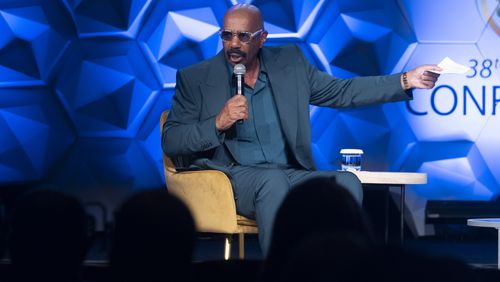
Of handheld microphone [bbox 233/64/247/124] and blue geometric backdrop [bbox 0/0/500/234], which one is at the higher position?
blue geometric backdrop [bbox 0/0/500/234]

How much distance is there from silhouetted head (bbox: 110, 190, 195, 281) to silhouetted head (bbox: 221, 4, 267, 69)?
89.1 inches

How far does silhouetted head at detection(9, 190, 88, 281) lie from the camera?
933mm

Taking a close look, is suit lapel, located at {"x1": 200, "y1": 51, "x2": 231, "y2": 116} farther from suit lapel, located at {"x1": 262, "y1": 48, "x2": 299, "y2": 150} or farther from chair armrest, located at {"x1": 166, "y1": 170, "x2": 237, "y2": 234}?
chair armrest, located at {"x1": 166, "y1": 170, "x2": 237, "y2": 234}

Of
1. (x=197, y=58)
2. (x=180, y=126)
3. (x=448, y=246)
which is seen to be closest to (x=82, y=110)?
(x=197, y=58)

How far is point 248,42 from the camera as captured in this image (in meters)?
3.14

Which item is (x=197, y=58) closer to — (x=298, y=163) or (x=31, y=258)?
(x=298, y=163)

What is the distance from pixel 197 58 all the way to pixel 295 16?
64 centimetres

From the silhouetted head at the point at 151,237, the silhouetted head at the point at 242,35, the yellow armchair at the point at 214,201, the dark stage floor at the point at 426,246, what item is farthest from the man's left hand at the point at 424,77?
the silhouetted head at the point at 151,237

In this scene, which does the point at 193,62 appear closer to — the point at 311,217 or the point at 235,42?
the point at 235,42

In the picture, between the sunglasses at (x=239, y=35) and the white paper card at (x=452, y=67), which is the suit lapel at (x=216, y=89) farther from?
the white paper card at (x=452, y=67)

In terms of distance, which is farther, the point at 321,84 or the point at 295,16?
the point at 295,16

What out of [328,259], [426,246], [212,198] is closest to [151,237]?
[328,259]

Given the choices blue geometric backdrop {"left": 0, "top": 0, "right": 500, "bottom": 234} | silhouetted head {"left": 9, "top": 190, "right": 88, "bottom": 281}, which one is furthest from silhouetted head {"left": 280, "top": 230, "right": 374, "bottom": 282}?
blue geometric backdrop {"left": 0, "top": 0, "right": 500, "bottom": 234}

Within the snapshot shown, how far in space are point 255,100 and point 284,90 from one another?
0.12 meters
